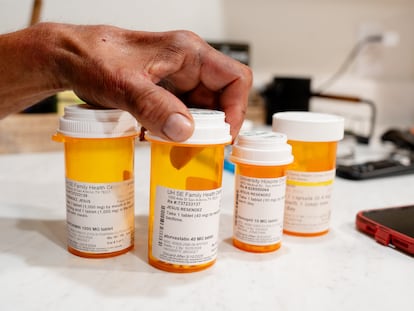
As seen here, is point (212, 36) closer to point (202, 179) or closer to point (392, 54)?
point (392, 54)

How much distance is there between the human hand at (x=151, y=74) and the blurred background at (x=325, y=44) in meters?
0.75

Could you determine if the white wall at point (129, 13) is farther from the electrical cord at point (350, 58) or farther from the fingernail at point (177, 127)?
the fingernail at point (177, 127)

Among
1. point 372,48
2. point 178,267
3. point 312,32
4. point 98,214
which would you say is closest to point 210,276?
point 178,267

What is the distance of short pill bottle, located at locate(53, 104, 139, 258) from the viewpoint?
460 millimetres

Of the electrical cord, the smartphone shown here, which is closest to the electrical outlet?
the electrical cord

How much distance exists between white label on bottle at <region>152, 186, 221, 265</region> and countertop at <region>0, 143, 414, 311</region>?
0.02 metres

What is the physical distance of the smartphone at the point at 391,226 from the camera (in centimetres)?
54

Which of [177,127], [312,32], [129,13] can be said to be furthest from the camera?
[312,32]

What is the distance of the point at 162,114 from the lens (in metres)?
0.41

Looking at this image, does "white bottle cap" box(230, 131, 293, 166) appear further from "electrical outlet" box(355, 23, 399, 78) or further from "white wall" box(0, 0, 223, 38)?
"electrical outlet" box(355, 23, 399, 78)

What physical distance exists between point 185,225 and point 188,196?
0.03m

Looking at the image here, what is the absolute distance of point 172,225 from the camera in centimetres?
45

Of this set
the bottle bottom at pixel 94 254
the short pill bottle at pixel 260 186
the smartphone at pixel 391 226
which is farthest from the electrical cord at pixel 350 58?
the bottle bottom at pixel 94 254

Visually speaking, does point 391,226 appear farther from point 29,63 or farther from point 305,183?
point 29,63
